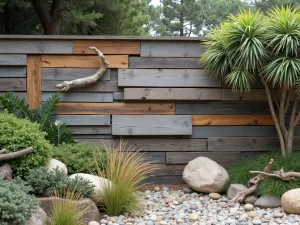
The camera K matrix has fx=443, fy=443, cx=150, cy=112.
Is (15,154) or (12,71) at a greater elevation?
(12,71)

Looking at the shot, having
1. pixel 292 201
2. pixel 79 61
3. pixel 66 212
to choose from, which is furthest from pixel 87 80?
pixel 292 201

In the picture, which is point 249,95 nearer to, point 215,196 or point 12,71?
point 215,196

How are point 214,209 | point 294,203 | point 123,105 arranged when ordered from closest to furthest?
point 294,203
point 214,209
point 123,105

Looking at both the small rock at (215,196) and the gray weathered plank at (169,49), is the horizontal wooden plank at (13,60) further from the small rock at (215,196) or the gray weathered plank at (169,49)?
the small rock at (215,196)

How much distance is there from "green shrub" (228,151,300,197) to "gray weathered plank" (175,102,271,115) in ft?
2.09

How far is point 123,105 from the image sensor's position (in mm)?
5980

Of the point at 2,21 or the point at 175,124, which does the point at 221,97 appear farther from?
the point at 2,21

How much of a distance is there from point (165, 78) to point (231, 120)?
1.08m

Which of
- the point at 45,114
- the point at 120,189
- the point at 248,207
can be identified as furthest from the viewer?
the point at 45,114

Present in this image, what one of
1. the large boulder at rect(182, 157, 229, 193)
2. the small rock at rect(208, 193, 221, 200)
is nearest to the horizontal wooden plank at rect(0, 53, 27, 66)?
the large boulder at rect(182, 157, 229, 193)

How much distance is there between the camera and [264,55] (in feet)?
18.0

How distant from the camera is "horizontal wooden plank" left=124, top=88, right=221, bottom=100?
5.93 meters

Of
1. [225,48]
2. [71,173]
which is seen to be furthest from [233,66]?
[71,173]

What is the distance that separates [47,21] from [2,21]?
1.22 metres
